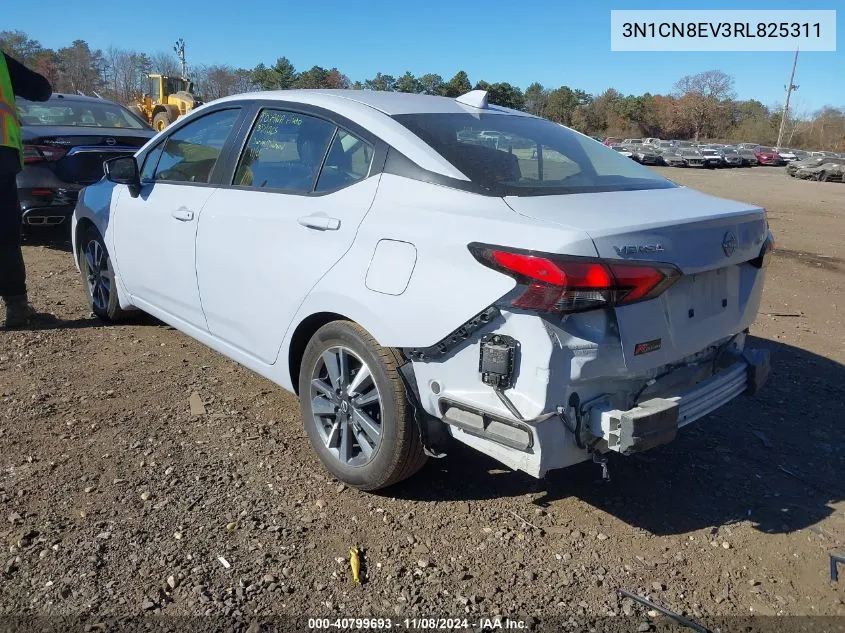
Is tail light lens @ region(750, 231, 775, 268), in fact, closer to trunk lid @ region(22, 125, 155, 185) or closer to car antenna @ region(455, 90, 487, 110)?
car antenna @ region(455, 90, 487, 110)

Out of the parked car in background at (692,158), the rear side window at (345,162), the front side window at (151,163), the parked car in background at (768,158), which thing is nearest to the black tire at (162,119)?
the front side window at (151,163)

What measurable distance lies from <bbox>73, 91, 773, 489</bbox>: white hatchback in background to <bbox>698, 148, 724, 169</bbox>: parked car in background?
44.2m

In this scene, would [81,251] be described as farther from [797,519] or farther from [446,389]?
[797,519]

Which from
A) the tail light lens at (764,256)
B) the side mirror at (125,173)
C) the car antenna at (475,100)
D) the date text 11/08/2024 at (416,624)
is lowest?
the date text 11/08/2024 at (416,624)

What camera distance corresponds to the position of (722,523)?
3031 millimetres

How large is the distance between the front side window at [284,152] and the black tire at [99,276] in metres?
1.83

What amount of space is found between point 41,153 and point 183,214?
4.41m

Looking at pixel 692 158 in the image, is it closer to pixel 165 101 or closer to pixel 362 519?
pixel 165 101

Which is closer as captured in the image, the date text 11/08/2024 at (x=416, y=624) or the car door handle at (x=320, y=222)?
the date text 11/08/2024 at (x=416, y=624)

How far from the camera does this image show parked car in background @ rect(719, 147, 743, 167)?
44.8 meters

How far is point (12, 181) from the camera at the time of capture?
201 inches

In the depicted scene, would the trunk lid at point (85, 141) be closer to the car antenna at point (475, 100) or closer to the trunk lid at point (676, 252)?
the car antenna at point (475, 100)

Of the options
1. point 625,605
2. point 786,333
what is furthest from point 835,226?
point 625,605

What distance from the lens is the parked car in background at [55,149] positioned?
7203mm
